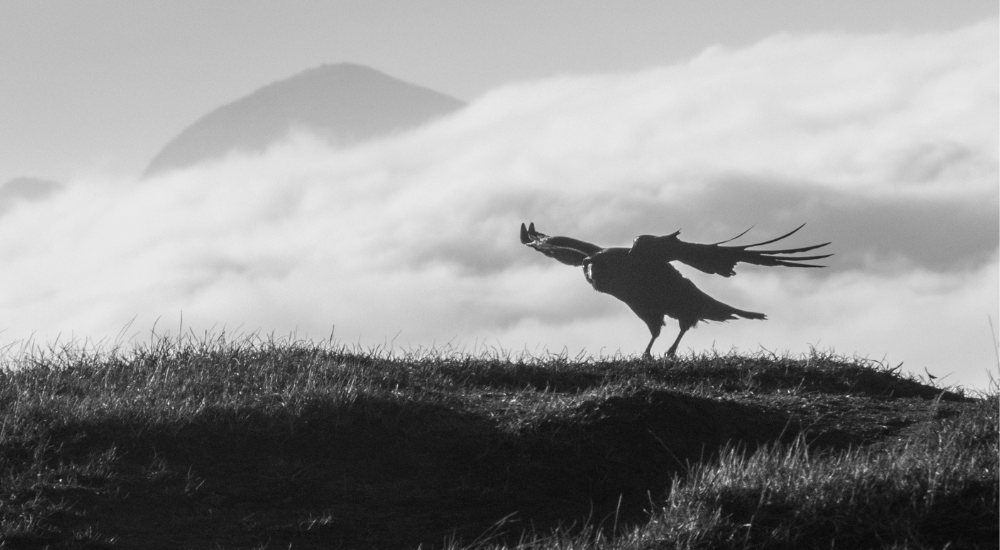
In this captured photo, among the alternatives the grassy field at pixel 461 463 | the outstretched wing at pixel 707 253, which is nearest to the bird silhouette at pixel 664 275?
the outstretched wing at pixel 707 253

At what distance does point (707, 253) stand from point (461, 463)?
4.60 meters

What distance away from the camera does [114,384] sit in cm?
658

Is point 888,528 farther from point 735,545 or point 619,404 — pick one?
point 619,404

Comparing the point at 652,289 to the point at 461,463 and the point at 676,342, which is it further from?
the point at 461,463

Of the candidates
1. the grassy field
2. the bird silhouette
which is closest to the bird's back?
the bird silhouette

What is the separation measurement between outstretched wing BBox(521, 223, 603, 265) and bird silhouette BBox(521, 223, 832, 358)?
46 cm

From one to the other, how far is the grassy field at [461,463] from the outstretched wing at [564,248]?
334 cm

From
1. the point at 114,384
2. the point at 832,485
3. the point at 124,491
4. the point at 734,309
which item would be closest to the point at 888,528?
the point at 832,485

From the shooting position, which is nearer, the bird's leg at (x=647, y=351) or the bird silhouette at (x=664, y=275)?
the bird's leg at (x=647, y=351)

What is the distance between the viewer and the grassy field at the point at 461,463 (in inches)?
168

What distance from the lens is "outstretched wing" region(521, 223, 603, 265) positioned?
10.2 meters

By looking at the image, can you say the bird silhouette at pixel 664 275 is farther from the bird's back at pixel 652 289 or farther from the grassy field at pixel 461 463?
the grassy field at pixel 461 463

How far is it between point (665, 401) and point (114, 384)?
3.49m

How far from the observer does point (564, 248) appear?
10297 mm
